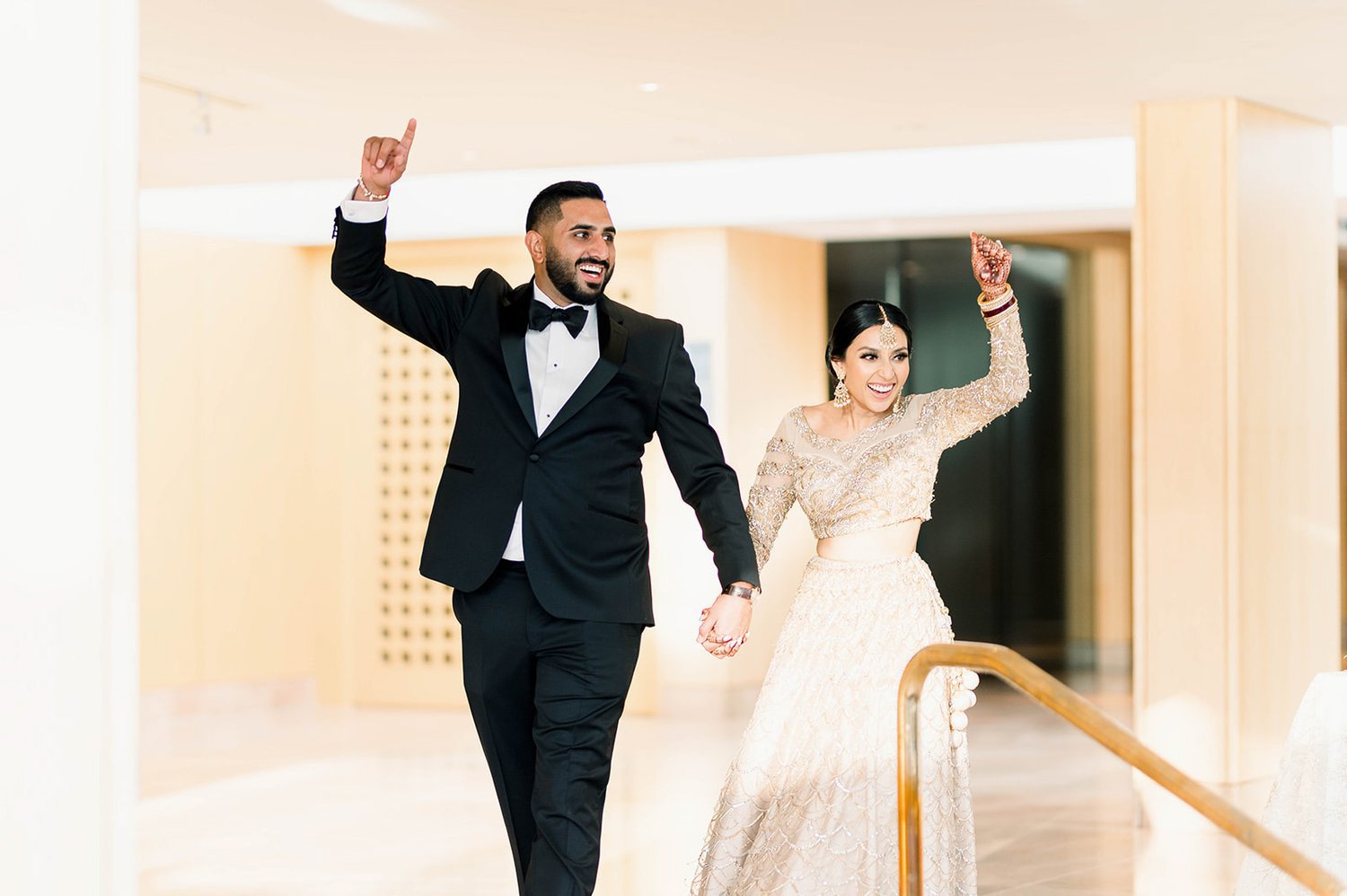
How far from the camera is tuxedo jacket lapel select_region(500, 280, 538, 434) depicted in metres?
3.91

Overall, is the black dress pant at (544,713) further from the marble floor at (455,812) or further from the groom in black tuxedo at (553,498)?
the marble floor at (455,812)

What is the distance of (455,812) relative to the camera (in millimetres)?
7289

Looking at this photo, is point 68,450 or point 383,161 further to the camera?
point 383,161

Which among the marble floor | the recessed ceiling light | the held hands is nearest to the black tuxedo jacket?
the held hands

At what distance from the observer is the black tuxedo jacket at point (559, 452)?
3.84m

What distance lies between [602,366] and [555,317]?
17cm

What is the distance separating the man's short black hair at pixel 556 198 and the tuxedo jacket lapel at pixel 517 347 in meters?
0.16

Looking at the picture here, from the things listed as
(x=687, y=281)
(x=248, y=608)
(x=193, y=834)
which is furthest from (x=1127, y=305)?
(x=193, y=834)

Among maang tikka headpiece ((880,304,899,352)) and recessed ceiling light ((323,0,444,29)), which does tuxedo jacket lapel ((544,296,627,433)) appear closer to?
maang tikka headpiece ((880,304,899,352))

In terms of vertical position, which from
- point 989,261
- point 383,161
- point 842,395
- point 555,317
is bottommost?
point 842,395

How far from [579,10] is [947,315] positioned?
18.7ft

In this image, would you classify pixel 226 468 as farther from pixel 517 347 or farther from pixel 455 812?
pixel 517 347

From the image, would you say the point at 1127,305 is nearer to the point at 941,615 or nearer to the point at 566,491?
the point at 941,615

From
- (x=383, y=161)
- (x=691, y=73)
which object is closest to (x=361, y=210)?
(x=383, y=161)
